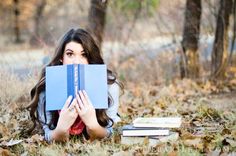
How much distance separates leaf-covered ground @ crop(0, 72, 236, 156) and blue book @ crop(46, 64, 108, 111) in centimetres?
30

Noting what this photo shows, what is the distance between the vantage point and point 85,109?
13.7 ft

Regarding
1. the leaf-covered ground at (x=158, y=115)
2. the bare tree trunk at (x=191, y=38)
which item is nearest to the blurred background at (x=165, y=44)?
the bare tree trunk at (x=191, y=38)

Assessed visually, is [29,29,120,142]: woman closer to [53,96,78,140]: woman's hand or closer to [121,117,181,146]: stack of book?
[53,96,78,140]: woman's hand

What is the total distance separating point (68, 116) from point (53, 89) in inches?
10.2

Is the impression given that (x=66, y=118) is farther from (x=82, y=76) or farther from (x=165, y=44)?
(x=165, y=44)

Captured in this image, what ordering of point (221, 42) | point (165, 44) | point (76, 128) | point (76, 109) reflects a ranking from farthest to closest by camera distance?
point (165, 44) < point (221, 42) < point (76, 128) < point (76, 109)

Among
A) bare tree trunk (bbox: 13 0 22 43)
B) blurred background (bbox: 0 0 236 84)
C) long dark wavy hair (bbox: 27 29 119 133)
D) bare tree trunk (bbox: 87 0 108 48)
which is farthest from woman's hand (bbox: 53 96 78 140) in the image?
bare tree trunk (bbox: 13 0 22 43)

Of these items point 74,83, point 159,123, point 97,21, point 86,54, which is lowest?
point 159,123

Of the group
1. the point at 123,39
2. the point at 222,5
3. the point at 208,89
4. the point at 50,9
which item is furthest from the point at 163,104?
the point at 50,9

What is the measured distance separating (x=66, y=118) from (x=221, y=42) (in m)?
5.23

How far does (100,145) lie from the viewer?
4.19 meters

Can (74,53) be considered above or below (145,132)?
above

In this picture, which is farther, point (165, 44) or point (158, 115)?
point (165, 44)

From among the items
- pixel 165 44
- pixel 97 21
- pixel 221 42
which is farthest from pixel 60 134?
pixel 165 44
